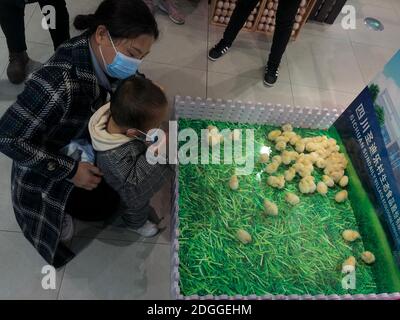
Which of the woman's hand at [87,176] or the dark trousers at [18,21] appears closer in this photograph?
the woman's hand at [87,176]

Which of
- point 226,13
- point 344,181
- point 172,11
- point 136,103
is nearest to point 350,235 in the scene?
point 344,181

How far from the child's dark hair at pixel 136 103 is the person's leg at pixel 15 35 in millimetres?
1132

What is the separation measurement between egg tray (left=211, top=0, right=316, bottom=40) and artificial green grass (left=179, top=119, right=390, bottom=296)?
142 centimetres

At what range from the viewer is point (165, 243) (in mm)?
1710

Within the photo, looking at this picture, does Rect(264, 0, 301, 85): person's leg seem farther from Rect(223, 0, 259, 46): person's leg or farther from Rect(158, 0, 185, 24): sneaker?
Rect(158, 0, 185, 24): sneaker

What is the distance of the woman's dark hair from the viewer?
111 cm

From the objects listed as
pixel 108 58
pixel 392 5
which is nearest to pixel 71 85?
pixel 108 58

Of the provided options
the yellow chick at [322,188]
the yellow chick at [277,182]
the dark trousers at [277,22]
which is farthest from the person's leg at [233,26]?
the yellow chick at [322,188]

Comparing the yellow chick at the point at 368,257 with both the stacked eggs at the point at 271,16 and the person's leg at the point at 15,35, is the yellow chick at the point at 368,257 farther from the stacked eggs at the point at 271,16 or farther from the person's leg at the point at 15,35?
the person's leg at the point at 15,35

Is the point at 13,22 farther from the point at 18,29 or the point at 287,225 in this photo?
the point at 287,225

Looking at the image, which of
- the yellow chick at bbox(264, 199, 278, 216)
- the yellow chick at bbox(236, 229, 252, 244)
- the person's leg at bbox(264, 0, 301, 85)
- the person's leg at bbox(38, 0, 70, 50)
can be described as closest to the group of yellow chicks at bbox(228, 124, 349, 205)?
the yellow chick at bbox(264, 199, 278, 216)

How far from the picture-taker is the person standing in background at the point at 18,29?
1841mm

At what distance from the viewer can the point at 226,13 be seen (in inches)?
109

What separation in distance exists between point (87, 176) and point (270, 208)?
100 centimetres
